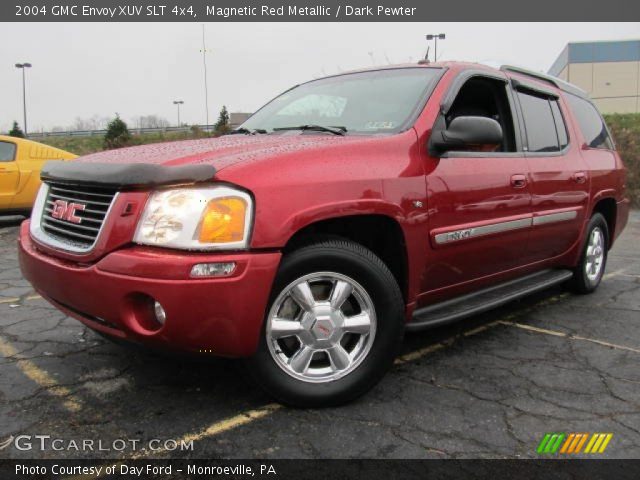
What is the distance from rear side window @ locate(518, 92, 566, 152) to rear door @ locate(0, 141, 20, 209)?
713cm

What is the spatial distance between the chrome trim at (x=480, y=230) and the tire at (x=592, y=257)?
1355mm

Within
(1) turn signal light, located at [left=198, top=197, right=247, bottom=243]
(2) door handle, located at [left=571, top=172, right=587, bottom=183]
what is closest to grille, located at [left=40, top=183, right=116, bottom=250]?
(1) turn signal light, located at [left=198, top=197, right=247, bottom=243]

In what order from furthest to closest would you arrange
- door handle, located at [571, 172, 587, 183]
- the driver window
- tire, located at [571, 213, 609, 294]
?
tire, located at [571, 213, 609, 294] < door handle, located at [571, 172, 587, 183] < the driver window

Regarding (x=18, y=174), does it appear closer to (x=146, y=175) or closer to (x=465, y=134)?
(x=146, y=175)

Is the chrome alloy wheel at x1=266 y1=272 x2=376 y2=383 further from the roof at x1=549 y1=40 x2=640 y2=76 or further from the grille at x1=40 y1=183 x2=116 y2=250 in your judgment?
the roof at x1=549 y1=40 x2=640 y2=76

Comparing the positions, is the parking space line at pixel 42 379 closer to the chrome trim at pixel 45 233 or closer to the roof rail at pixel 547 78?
the chrome trim at pixel 45 233

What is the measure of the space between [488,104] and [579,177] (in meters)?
1.03

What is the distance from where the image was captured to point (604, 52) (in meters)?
50.8

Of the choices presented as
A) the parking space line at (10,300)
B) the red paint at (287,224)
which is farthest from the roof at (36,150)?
the red paint at (287,224)

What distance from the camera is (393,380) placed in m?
2.84

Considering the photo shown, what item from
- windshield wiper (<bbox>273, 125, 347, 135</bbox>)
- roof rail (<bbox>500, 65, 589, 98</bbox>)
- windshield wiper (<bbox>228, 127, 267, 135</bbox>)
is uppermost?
roof rail (<bbox>500, 65, 589, 98</bbox>)

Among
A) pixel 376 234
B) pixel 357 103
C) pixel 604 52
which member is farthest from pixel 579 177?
pixel 604 52

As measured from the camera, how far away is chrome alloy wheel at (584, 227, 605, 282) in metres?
4.65

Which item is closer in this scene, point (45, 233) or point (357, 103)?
point (45, 233)
